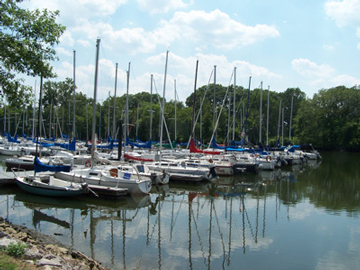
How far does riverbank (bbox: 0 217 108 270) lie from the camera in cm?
1002

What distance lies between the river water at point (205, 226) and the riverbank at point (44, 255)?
1106 mm

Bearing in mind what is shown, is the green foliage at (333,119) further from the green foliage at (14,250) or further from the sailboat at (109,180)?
the green foliage at (14,250)

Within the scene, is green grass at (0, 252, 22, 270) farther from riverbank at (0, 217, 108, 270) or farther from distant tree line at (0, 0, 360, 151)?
distant tree line at (0, 0, 360, 151)

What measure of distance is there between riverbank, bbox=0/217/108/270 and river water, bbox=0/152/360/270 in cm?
111

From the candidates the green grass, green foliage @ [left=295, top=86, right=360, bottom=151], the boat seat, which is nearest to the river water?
the boat seat

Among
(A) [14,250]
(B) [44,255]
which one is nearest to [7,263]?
(A) [14,250]

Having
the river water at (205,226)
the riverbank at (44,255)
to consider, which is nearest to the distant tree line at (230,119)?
the river water at (205,226)

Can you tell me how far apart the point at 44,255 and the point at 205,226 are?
9370 millimetres

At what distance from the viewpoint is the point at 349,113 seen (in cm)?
8419

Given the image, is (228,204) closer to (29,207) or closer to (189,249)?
(189,249)

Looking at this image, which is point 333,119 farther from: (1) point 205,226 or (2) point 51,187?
(2) point 51,187

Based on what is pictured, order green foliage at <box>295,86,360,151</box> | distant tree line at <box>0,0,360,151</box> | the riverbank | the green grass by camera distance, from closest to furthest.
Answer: the green grass → the riverbank → distant tree line at <box>0,0,360,151</box> → green foliage at <box>295,86,360,151</box>

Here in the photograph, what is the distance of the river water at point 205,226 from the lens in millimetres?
13883

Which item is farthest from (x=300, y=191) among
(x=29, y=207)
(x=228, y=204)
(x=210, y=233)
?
(x=29, y=207)
